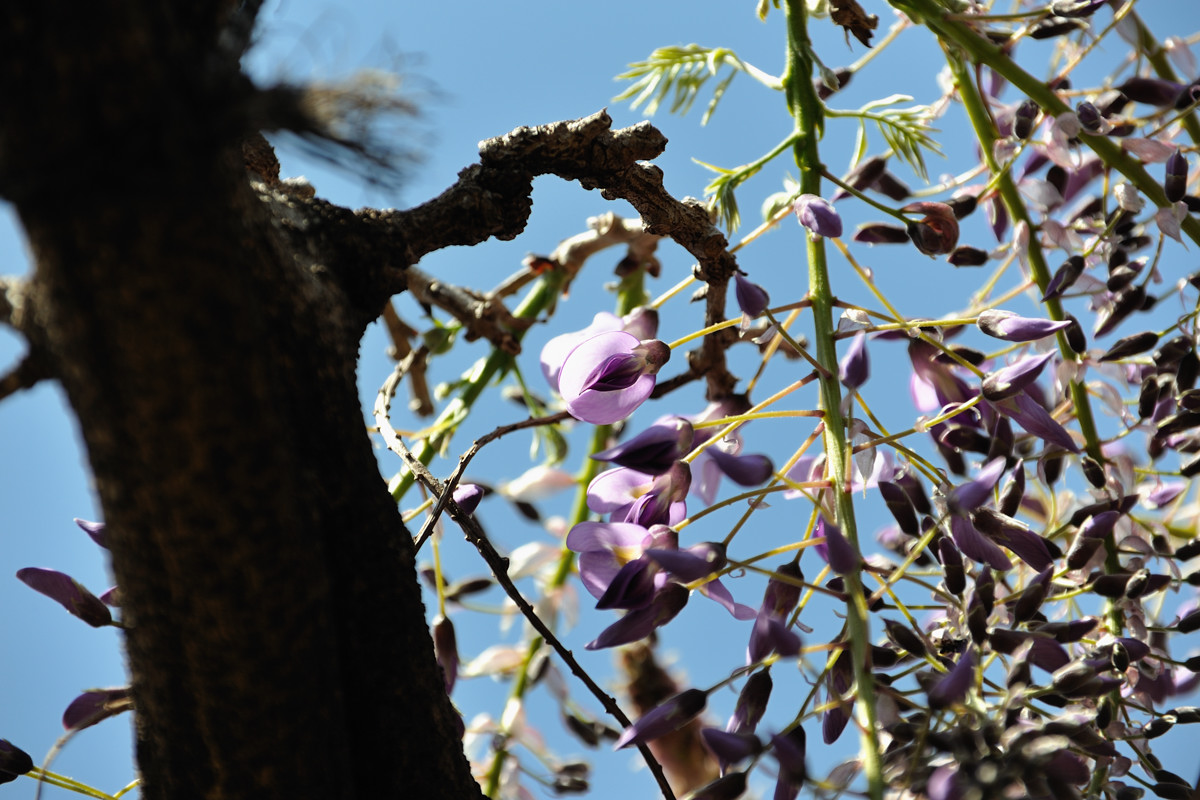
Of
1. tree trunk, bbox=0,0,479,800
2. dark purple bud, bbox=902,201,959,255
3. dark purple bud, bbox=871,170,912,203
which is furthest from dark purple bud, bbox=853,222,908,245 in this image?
tree trunk, bbox=0,0,479,800

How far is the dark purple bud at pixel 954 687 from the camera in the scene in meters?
0.34

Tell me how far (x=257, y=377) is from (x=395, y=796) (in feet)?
0.71

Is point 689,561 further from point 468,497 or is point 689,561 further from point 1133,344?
point 1133,344

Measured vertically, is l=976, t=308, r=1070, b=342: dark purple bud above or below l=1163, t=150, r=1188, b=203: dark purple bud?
below

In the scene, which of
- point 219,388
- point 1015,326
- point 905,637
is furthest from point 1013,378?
point 219,388

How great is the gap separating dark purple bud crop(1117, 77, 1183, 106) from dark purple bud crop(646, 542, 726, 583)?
0.46 metres

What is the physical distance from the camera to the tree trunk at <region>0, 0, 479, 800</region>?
257mm

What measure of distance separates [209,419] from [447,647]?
35 centimetres

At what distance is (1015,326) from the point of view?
18.2 inches

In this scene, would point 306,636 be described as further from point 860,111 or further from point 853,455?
point 860,111

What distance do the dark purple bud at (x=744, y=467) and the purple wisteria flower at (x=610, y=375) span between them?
0.08 m

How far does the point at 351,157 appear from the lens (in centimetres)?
29

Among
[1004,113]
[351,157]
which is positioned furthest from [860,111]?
[351,157]

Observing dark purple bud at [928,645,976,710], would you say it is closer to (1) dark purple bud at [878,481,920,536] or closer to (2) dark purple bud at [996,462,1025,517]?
(1) dark purple bud at [878,481,920,536]
